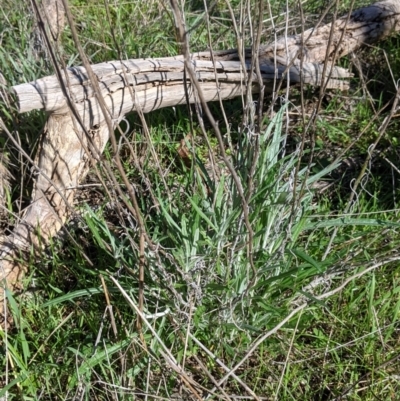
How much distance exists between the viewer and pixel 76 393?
163 cm

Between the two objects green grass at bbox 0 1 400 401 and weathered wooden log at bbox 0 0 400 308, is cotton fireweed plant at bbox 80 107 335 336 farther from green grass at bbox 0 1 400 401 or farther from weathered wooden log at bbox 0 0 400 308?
weathered wooden log at bbox 0 0 400 308

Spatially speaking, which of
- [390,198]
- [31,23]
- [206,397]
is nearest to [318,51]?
[390,198]

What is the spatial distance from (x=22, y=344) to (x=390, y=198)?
1.48 m

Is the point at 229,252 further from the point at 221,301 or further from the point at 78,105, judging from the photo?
the point at 78,105

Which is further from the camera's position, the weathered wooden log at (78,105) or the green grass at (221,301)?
the weathered wooden log at (78,105)

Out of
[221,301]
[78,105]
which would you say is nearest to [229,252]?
Answer: [221,301]

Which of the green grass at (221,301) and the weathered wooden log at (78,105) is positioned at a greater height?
the weathered wooden log at (78,105)

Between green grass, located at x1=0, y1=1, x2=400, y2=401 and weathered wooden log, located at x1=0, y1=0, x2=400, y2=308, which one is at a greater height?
weathered wooden log, located at x1=0, y1=0, x2=400, y2=308

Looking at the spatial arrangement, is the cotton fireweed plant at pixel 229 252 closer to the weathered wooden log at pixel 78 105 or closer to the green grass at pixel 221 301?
the green grass at pixel 221 301

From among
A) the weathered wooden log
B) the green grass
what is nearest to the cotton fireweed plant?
the green grass

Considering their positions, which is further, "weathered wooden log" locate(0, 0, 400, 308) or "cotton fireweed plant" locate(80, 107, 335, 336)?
"weathered wooden log" locate(0, 0, 400, 308)

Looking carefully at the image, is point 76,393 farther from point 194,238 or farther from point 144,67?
point 144,67

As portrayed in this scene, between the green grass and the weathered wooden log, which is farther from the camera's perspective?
the weathered wooden log

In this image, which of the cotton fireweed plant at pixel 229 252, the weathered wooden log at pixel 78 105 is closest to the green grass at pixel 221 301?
the cotton fireweed plant at pixel 229 252
